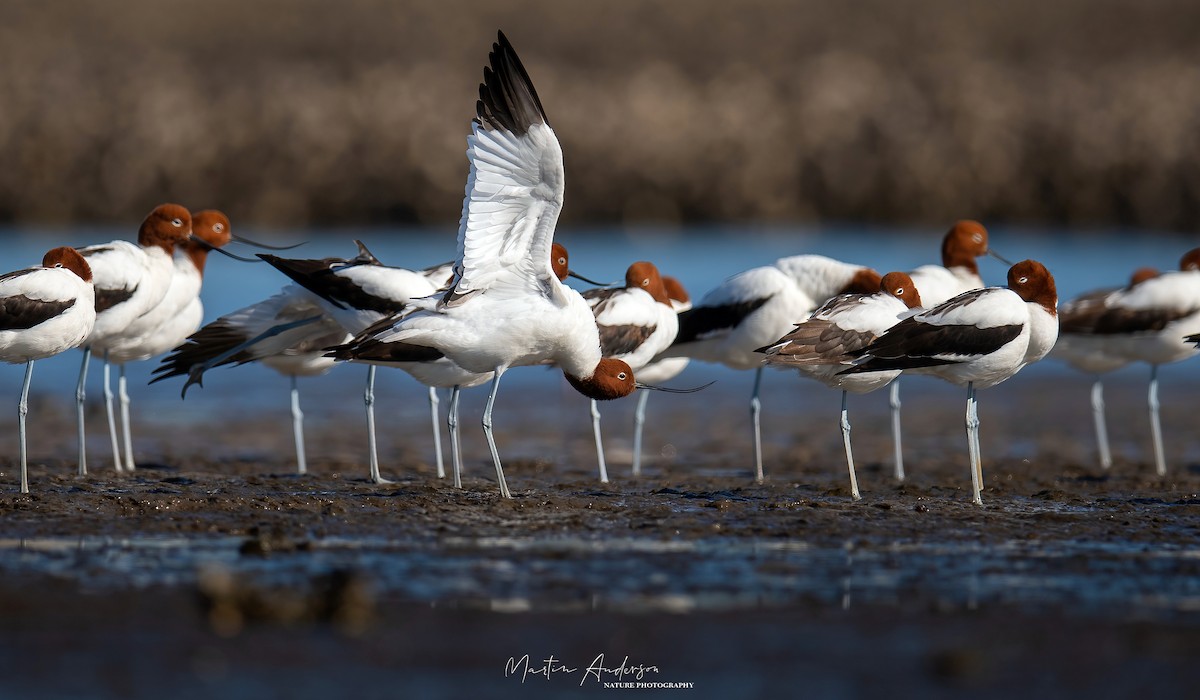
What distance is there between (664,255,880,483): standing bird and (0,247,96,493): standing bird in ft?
15.9

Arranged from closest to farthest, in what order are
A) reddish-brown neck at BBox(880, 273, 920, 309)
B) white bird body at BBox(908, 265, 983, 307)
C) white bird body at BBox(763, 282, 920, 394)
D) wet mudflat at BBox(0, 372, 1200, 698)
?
wet mudflat at BBox(0, 372, 1200, 698) → white bird body at BBox(763, 282, 920, 394) → reddish-brown neck at BBox(880, 273, 920, 309) → white bird body at BBox(908, 265, 983, 307)

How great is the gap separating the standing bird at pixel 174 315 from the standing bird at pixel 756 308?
13.7 feet

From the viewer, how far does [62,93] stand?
132 feet

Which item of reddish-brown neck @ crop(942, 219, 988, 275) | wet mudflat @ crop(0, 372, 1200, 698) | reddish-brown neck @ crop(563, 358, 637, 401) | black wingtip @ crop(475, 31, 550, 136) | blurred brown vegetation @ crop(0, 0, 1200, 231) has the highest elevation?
blurred brown vegetation @ crop(0, 0, 1200, 231)

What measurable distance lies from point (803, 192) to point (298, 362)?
2637 cm

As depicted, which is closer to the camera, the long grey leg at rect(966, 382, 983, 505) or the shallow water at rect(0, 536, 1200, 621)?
the shallow water at rect(0, 536, 1200, 621)

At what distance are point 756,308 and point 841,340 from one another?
6.54 ft

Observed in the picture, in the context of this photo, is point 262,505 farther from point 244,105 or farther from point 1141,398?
point 244,105

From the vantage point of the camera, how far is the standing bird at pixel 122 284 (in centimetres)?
1232

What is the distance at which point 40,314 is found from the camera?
424 inches

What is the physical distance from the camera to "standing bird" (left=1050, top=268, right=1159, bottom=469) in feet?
45.9

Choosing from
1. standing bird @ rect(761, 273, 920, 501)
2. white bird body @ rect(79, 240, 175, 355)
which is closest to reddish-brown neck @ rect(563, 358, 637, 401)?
standing bird @ rect(761, 273, 920, 501)

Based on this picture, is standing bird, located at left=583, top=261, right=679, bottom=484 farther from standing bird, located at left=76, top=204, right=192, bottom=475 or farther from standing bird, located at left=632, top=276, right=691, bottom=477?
standing bird, located at left=76, top=204, right=192, bottom=475

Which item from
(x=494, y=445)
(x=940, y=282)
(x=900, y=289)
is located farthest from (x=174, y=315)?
(x=940, y=282)
